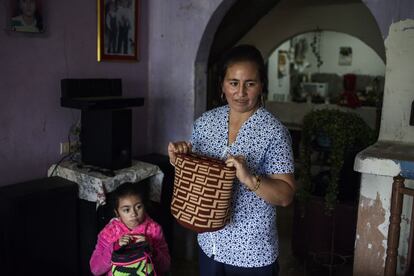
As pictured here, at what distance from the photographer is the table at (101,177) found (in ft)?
7.69

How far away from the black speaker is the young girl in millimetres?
559

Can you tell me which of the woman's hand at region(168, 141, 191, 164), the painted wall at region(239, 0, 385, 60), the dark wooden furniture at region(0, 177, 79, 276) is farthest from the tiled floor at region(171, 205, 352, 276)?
the painted wall at region(239, 0, 385, 60)

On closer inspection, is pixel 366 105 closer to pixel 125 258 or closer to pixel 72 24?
pixel 72 24

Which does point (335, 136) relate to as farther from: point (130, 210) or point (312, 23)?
point (312, 23)

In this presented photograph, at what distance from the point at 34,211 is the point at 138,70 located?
4.38 feet

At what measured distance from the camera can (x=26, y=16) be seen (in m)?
2.28

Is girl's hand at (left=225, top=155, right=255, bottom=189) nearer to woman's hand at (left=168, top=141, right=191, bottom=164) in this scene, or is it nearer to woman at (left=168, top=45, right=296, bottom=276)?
woman at (left=168, top=45, right=296, bottom=276)

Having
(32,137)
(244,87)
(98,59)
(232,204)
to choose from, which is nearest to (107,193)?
(32,137)

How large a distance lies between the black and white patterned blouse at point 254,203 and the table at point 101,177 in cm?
113

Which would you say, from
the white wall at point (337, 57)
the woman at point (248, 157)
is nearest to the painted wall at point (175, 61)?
the woman at point (248, 157)

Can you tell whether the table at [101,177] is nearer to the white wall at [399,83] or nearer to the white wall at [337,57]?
the white wall at [399,83]

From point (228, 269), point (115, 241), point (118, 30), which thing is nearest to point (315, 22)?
point (118, 30)

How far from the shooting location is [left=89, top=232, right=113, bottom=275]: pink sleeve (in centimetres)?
192

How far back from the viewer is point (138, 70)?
3074mm
